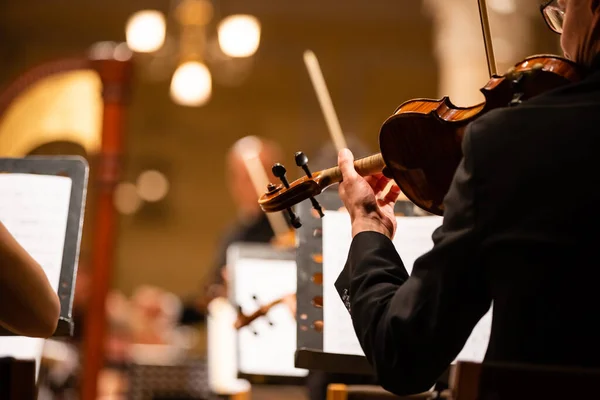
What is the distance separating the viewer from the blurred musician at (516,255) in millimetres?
1166

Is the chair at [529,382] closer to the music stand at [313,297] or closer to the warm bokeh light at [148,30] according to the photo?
the music stand at [313,297]

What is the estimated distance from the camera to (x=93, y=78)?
11.8ft

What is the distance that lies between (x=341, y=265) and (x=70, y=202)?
633 mm

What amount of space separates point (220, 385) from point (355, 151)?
121cm

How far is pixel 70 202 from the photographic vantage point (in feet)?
6.16

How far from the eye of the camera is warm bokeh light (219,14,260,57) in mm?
5359

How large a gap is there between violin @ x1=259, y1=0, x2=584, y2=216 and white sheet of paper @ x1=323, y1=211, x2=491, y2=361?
1.26ft

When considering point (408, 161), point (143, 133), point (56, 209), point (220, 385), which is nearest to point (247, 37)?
point (220, 385)

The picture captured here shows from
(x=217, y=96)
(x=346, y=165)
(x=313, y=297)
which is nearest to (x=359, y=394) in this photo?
(x=313, y=297)

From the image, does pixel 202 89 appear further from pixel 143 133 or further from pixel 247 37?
pixel 143 133

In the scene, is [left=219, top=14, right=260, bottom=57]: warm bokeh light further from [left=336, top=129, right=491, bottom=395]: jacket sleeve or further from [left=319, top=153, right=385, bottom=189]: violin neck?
[left=336, top=129, right=491, bottom=395]: jacket sleeve

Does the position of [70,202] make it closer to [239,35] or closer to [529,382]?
[529,382]

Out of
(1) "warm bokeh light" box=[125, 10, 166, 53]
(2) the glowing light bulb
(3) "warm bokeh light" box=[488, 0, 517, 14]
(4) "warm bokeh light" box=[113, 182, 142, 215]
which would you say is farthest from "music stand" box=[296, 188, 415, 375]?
(4) "warm bokeh light" box=[113, 182, 142, 215]

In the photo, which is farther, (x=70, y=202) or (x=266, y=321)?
(x=266, y=321)
